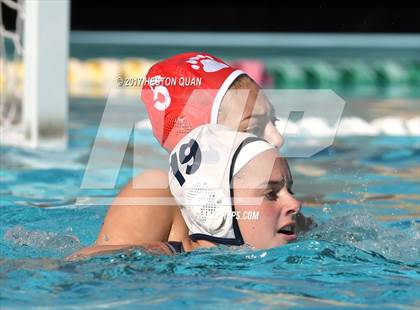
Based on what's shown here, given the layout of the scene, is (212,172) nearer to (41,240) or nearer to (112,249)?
(112,249)

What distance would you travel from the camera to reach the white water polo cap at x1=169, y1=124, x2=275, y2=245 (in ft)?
7.90

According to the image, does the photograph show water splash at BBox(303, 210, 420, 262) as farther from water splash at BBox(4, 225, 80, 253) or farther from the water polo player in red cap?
water splash at BBox(4, 225, 80, 253)

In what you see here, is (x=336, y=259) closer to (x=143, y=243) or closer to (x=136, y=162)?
(x=143, y=243)

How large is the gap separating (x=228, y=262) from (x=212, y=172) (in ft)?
0.86

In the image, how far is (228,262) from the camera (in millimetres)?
2518

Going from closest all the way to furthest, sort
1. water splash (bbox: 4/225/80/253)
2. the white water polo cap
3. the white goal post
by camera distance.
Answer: the white water polo cap
water splash (bbox: 4/225/80/253)
the white goal post

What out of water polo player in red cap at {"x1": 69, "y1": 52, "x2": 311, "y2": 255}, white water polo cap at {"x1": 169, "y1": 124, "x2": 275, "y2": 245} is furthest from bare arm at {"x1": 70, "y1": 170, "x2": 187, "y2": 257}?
white water polo cap at {"x1": 169, "y1": 124, "x2": 275, "y2": 245}

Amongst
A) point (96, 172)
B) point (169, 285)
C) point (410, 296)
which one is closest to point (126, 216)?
point (169, 285)

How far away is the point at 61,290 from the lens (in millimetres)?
2309

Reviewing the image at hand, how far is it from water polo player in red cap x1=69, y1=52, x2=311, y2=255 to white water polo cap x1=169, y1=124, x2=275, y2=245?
0.20m

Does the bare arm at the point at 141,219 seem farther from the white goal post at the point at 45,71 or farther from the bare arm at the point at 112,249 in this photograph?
the white goal post at the point at 45,71

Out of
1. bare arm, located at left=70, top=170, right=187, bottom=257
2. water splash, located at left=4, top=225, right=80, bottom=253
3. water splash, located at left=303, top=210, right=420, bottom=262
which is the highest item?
bare arm, located at left=70, top=170, right=187, bottom=257

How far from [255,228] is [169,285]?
Answer: 281mm

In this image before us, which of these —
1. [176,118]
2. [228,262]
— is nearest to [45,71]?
[176,118]
